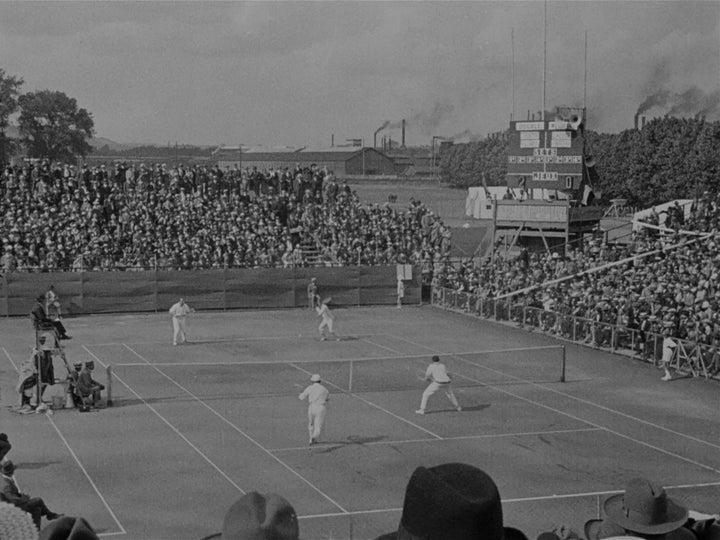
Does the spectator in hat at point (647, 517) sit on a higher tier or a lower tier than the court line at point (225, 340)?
higher

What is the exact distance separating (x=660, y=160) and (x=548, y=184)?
38248 millimetres

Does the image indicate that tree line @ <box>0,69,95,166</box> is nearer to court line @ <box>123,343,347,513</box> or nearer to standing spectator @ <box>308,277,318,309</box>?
standing spectator @ <box>308,277,318,309</box>

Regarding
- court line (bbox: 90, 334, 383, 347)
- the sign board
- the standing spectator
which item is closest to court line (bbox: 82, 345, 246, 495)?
court line (bbox: 90, 334, 383, 347)

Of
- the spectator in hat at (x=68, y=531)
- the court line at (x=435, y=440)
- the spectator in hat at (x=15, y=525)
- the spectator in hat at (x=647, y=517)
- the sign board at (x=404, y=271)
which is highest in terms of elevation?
the spectator in hat at (x=15, y=525)

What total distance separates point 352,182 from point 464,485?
365ft

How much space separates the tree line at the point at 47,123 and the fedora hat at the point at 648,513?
8614 cm

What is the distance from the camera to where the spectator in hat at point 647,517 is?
21.5 feet

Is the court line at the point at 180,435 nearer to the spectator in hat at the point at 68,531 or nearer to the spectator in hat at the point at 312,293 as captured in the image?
the spectator in hat at the point at 312,293

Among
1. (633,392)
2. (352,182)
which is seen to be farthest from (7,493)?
(352,182)

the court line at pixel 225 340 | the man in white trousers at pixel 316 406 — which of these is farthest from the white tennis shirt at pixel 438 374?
the court line at pixel 225 340

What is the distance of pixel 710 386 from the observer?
1202 inches

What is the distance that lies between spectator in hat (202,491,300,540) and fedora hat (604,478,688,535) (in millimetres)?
2993

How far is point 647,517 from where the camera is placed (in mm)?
Answer: 6605

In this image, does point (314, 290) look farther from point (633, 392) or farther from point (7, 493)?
point (7, 493)
